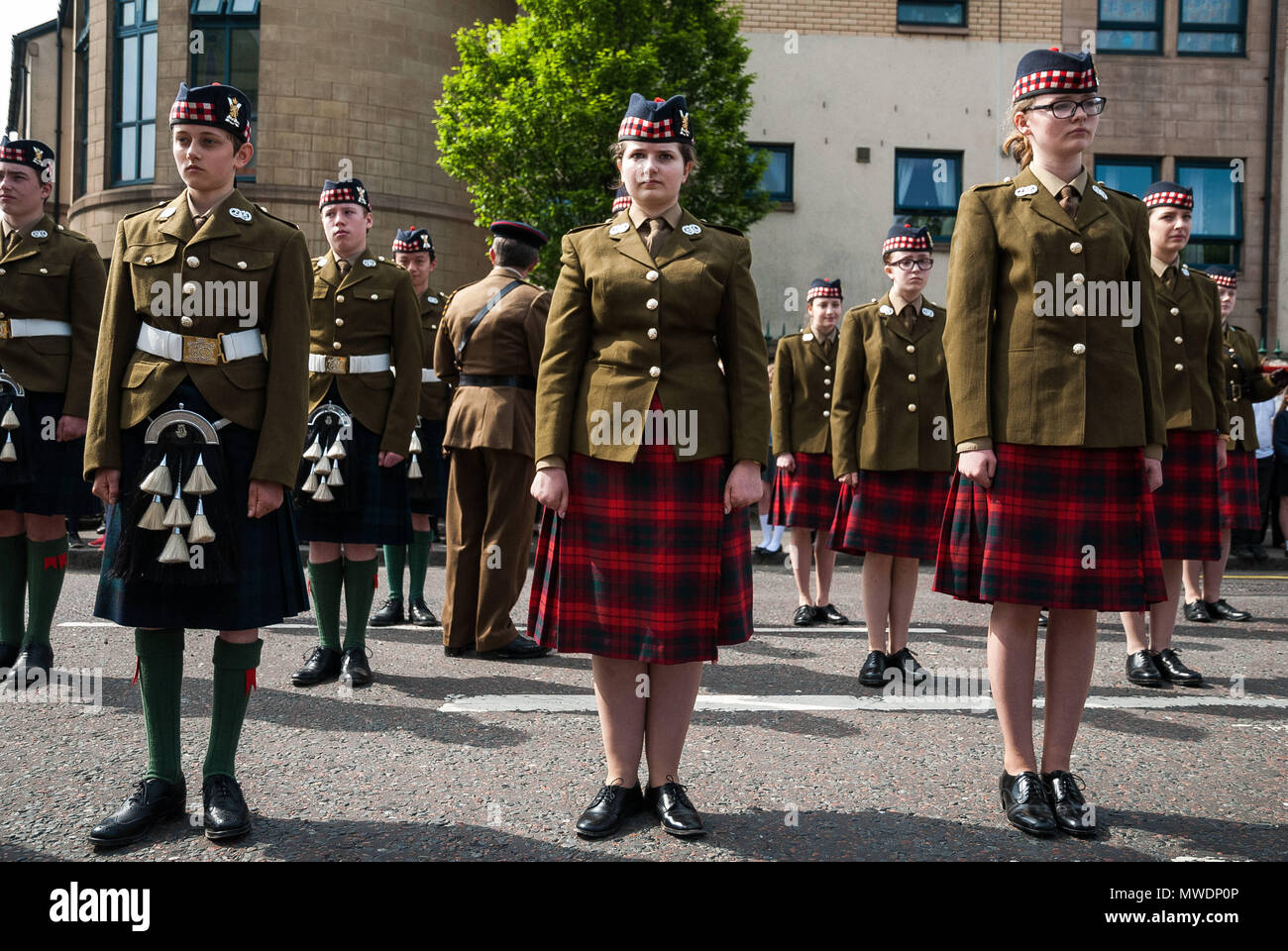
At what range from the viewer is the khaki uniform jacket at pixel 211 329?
3.55 m

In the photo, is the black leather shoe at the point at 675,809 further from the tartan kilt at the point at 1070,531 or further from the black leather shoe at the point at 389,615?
the black leather shoe at the point at 389,615

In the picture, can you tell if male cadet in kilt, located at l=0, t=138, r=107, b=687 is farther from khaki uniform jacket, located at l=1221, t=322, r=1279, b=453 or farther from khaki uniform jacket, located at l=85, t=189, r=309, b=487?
A: khaki uniform jacket, located at l=1221, t=322, r=1279, b=453

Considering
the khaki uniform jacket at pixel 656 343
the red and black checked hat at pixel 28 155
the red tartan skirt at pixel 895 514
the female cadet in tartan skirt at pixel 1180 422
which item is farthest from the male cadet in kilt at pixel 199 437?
the female cadet in tartan skirt at pixel 1180 422

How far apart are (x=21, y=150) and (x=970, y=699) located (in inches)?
211

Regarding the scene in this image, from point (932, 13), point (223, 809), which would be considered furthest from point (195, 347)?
point (932, 13)

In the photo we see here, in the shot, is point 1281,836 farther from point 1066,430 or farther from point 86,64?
point 86,64

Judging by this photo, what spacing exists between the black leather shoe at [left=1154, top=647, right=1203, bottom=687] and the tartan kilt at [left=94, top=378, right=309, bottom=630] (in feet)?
14.4

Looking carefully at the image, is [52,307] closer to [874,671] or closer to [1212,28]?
[874,671]

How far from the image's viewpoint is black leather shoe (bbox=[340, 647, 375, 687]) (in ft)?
18.1

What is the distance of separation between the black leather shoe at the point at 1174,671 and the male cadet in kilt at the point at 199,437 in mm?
4405

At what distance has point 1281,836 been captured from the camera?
3510 mm

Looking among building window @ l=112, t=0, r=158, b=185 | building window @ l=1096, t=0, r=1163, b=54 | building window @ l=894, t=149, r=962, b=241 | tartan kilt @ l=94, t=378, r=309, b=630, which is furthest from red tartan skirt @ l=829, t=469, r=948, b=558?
building window @ l=112, t=0, r=158, b=185

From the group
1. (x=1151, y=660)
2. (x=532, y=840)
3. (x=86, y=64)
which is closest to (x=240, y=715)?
(x=532, y=840)

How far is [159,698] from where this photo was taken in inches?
140
